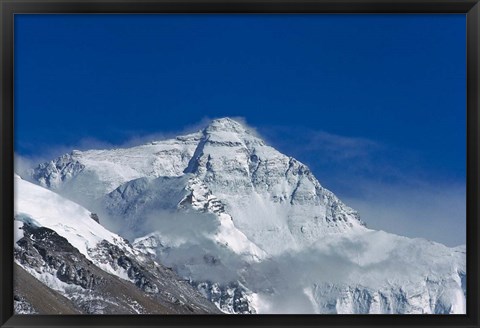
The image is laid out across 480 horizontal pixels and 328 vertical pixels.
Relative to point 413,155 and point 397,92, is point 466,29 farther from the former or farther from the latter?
point 397,92

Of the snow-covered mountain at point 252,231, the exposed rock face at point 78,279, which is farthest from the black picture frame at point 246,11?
the snow-covered mountain at point 252,231

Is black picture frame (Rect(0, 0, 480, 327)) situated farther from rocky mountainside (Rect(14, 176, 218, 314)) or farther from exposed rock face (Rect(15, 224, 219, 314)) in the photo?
exposed rock face (Rect(15, 224, 219, 314))

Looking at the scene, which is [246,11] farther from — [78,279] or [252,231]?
[252,231]

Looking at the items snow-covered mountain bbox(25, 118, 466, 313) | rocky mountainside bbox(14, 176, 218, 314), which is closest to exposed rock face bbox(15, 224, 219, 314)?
rocky mountainside bbox(14, 176, 218, 314)

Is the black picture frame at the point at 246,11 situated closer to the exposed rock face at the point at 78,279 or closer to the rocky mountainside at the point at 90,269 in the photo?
the rocky mountainside at the point at 90,269

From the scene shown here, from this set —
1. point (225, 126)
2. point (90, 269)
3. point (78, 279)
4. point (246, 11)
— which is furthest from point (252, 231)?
point (246, 11)

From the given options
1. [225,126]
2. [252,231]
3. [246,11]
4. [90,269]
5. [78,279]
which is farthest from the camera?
[252,231]
